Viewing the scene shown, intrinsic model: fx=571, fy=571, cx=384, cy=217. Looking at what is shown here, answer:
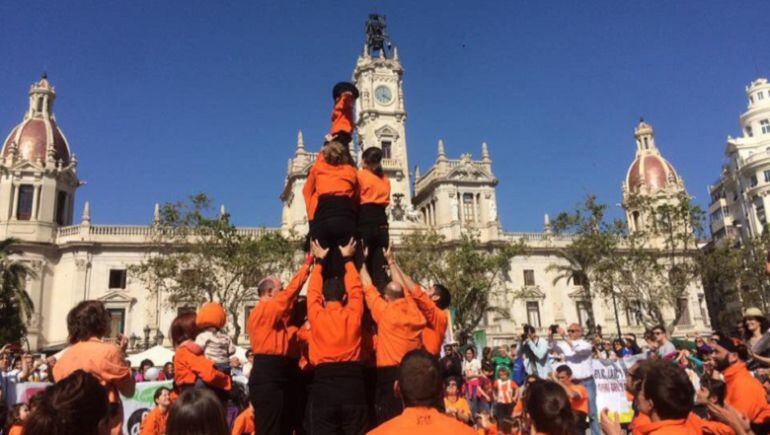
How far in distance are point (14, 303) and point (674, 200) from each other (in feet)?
195

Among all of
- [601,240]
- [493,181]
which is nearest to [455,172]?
[493,181]

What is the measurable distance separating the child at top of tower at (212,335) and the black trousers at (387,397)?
2.25 meters

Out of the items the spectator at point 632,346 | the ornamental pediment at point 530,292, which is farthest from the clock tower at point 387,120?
the spectator at point 632,346

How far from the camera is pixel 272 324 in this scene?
6.81 meters

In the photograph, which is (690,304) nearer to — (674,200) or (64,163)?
(674,200)

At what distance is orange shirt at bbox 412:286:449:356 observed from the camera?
724cm

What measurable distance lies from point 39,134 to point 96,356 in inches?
1995

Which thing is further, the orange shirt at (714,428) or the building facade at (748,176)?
the building facade at (748,176)

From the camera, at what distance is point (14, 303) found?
35.0 m

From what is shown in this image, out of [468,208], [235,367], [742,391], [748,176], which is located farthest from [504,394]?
[748,176]

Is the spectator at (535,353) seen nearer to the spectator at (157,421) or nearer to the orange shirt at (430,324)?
the orange shirt at (430,324)

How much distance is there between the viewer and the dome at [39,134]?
47062 millimetres

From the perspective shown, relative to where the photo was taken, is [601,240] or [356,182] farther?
[601,240]

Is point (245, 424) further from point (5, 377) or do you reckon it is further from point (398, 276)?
point (5, 377)
